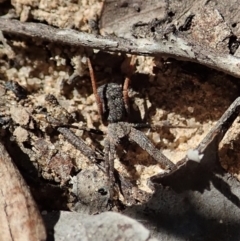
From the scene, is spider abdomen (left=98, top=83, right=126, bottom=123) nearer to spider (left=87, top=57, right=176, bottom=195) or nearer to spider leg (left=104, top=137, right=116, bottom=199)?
spider (left=87, top=57, right=176, bottom=195)

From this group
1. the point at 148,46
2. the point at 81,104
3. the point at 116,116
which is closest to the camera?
the point at 148,46

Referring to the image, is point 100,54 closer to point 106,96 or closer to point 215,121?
point 106,96

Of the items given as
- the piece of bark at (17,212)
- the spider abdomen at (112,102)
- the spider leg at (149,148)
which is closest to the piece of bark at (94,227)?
the piece of bark at (17,212)

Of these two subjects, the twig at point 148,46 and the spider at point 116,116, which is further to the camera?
the spider at point 116,116

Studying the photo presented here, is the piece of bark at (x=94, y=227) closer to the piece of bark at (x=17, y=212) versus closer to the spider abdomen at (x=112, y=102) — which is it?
the piece of bark at (x=17, y=212)

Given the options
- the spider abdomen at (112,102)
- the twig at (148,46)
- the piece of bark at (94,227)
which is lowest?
the piece of bark at (94,227)

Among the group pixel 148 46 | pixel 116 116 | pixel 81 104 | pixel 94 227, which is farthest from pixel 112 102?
pixel 94 227

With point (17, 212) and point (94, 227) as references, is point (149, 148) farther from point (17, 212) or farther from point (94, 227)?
point (17, 212)

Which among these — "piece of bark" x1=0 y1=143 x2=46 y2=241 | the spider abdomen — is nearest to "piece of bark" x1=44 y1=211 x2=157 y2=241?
"piece of bark" x1=0 y1=143 x2=46 y2=241
